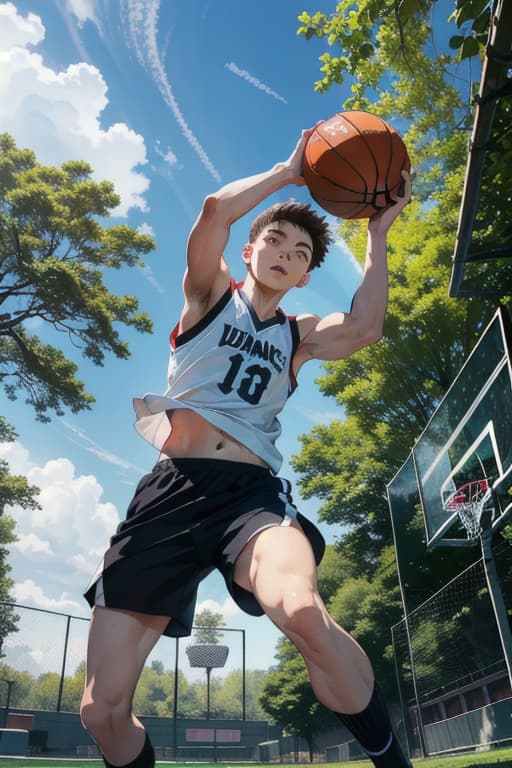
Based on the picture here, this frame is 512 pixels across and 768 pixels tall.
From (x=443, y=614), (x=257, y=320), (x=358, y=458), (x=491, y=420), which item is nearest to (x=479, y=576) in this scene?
(x=443, y=614)

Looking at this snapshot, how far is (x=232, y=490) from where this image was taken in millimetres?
2172

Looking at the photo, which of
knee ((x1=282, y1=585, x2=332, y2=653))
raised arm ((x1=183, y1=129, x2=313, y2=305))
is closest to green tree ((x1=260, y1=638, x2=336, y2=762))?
raised arm ((x1=183, y1=129, x2=313, y2=305))

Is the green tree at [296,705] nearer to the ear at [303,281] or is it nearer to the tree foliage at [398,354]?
the tree foliage at [398,354]

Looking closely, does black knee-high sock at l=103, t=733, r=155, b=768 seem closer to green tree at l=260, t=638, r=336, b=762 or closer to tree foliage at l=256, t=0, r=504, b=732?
tree foliage at l=256, t=0, r=504, b=732

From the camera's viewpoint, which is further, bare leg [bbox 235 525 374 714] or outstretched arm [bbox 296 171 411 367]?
outstretched arm [bbox 296 171 411 367]

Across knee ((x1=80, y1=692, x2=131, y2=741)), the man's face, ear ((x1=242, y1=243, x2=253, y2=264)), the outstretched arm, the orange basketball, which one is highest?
the orange basketball

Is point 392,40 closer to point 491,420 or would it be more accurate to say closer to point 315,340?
point 491,420

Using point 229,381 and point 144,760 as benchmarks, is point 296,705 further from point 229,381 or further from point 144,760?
point 229,381

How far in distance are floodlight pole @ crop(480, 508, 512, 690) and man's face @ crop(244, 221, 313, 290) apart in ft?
13.1

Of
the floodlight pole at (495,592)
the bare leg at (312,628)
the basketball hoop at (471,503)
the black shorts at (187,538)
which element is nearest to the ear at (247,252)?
the black shorts at (187,538)

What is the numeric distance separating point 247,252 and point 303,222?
0.30 meters

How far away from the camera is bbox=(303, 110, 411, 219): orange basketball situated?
285 cm

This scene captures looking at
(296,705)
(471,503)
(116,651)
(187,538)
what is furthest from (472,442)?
(296,705)

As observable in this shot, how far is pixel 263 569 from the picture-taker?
179cm
